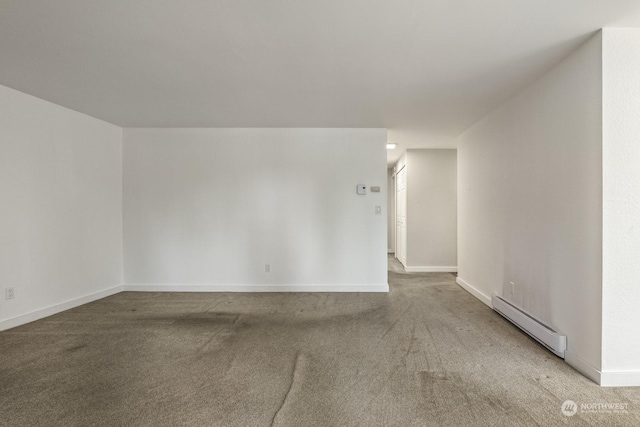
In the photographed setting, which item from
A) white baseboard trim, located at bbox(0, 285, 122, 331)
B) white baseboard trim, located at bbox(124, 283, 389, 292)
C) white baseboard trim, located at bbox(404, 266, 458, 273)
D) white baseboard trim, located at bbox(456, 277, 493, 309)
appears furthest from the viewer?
white baseboard trim, located at bbox(404, 266, 458, 273)

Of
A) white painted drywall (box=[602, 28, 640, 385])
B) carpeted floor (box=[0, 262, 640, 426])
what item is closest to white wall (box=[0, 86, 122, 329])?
carpeted floor (box=[0, 262, 640, 426])

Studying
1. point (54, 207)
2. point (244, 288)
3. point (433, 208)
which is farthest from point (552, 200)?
point (54, 207)

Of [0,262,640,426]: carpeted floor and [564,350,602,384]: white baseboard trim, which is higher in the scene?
[564,350,602,384]: white baseboard trim

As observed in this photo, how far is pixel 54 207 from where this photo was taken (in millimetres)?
3369

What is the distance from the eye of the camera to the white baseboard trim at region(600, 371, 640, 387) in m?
1.93

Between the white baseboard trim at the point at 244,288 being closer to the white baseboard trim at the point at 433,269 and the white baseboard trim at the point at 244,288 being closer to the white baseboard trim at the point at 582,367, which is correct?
Result: the white baseboard trim at the point at 433,269

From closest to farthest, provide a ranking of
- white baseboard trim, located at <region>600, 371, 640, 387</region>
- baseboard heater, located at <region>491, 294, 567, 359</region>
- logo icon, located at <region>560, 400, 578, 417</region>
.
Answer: logo icon, located at <region>560, 400, 578, 417</region> < white baseboard trim, located at <region>600, 371, 640, 387</region> < baseboard heater, located at <region>491, 294, 567, 359</region>

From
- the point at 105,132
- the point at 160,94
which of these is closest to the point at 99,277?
the point at 105,132

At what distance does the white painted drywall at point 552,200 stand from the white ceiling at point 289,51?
0.87ft

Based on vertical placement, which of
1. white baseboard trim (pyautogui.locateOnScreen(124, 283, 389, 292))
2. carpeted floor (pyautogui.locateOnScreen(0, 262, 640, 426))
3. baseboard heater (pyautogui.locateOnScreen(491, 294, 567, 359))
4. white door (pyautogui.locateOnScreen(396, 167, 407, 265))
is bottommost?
carpeted floor (pyautogui.locateOnScreen(0, 262, 640, 426))

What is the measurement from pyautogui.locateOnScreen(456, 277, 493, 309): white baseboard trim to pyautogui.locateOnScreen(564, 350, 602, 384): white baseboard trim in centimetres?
131

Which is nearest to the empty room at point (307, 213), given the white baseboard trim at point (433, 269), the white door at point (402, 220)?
the white baseboard trim at point (433, 269)

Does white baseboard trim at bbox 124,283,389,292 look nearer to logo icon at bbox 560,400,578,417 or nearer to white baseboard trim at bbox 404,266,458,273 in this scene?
white baseboard trim at bbox 404,266,458,273

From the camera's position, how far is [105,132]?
160 inches
